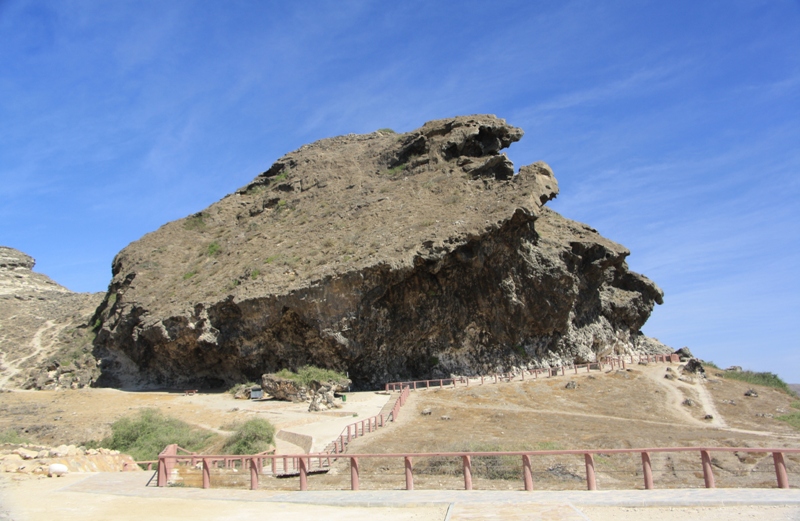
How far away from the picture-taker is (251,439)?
1989 cm

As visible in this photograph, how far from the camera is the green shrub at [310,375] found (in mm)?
33406

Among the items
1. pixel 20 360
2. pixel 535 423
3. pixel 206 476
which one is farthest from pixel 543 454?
pixel 20 360

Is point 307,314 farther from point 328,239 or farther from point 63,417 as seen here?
point 63,417

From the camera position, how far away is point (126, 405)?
109 ft

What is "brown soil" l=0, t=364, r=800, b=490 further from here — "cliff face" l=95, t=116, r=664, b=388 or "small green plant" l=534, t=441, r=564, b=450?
"cliff face" l=95, t=116, r=664, b=388

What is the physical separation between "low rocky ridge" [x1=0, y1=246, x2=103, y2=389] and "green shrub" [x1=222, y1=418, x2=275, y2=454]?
29.8 m

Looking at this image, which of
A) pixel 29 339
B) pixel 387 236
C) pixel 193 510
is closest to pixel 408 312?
pixel 387 236

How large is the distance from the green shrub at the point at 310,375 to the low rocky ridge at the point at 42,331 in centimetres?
2034

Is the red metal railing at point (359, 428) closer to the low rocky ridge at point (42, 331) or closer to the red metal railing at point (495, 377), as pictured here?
the red metal railing at point (495, 377)

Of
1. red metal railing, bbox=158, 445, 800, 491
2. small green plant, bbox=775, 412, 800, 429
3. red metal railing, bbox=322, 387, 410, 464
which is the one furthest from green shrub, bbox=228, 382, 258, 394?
small green plant, bbox=775, 412, 800, 429

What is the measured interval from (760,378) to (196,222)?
50821 millimetres

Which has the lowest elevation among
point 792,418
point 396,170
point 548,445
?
point 792,418

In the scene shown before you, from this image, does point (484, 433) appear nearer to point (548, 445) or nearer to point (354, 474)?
point (548, 445)

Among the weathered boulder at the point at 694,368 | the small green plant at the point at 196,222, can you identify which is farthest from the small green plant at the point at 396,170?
the weathered boulder at the point at 694,368
